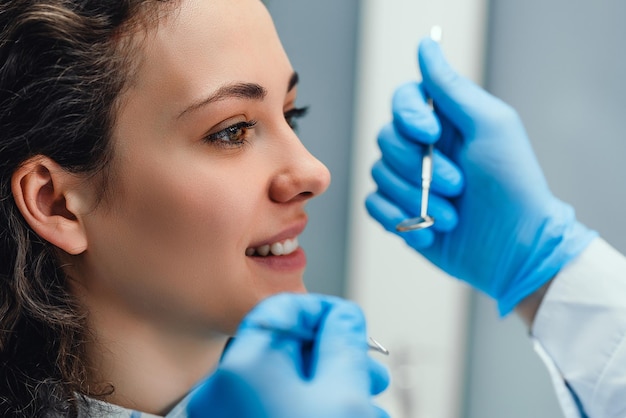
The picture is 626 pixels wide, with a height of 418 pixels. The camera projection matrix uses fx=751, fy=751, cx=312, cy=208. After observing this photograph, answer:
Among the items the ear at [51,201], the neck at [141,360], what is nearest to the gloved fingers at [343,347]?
the neck at [141,360]

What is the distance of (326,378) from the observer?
2.80ft

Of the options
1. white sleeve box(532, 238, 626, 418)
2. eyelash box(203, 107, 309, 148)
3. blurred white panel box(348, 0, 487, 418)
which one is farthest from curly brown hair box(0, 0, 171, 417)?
white sleeve box(532, 238, 626, 418)

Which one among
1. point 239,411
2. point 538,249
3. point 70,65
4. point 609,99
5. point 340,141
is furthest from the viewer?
point 340,141

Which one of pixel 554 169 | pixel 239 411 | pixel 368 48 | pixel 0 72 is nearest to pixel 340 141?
pixel 368 48

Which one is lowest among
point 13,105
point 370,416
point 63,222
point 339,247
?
point 339,247

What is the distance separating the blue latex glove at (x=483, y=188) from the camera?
4.07 feet

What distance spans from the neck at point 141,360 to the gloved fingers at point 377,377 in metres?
0.27

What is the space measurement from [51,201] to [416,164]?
0.58 m

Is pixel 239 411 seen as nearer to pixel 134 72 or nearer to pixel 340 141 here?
pixel 134 72

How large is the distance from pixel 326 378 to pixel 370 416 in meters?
0.06

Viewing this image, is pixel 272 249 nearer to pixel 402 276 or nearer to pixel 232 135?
pixel 232 135

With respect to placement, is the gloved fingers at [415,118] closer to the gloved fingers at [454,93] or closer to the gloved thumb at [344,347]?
the gloved fingers at [454,93]

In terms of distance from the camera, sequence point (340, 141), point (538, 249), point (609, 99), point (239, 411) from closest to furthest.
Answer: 1. point (239, 411)
2. point (538, 249)
3. point (609, 99)
4. point (340, 141)

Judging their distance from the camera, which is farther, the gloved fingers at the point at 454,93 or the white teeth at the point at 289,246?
the gloved fingers at the point at 454,93
